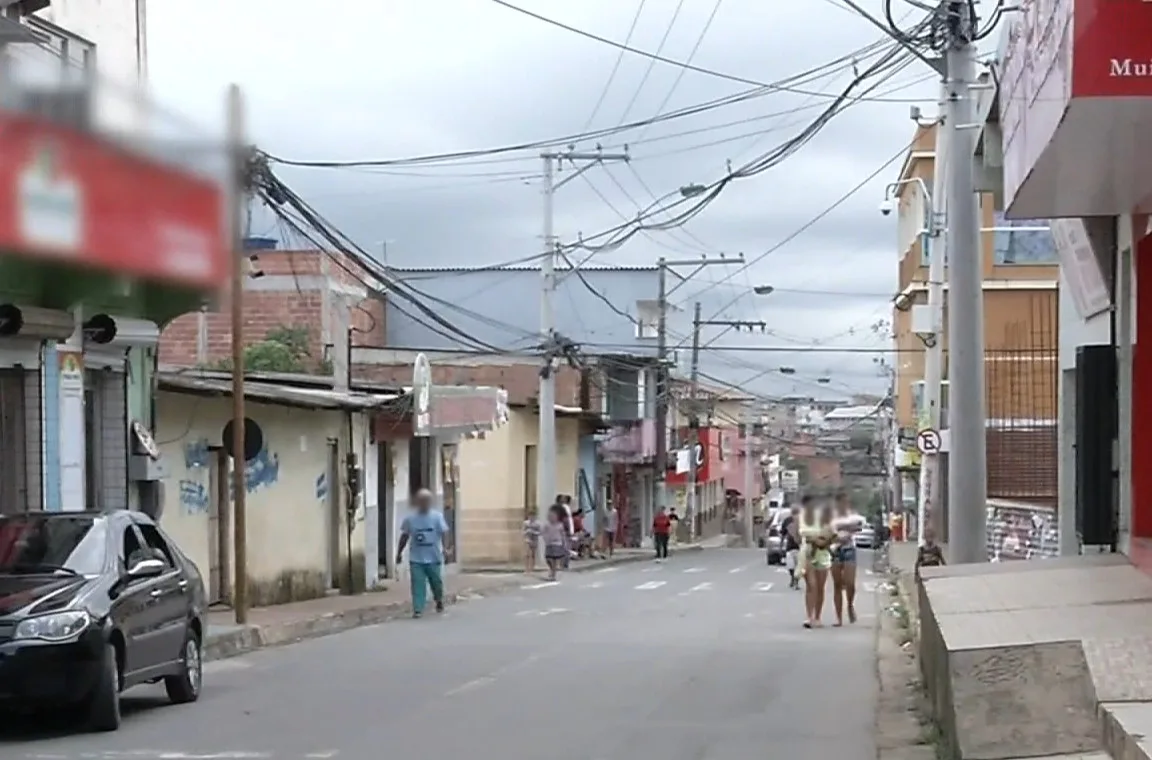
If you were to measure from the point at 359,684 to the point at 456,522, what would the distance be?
2545cm

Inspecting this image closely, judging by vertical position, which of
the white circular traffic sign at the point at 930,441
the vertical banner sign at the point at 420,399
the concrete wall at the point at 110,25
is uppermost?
the concrete wall at the point at 110,25

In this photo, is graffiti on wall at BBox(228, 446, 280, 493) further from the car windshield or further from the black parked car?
the car windshield

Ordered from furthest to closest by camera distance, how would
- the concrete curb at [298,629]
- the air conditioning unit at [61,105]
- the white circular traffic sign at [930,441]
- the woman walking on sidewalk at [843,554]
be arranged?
the white circular traffic sign at [930,441]
the woman walking on sidewalk at [843,554]
the concrete curb at [298,629]
the air conditioning unit at [61,105]

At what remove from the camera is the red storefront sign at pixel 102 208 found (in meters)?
4.55

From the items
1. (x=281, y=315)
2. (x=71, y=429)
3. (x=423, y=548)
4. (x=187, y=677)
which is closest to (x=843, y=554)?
(x=423, y=548)

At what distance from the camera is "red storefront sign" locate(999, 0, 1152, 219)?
8844mm

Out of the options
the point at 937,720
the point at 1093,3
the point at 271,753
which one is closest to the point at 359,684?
the point at 271,753

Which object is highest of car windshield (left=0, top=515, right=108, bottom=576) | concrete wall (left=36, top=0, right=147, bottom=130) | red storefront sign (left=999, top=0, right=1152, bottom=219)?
concrete wall (left=36, top=0, right=147, bottom=130)

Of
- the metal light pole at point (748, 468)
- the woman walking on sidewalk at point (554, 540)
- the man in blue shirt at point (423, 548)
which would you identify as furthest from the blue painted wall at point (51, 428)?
the metal light pole at point (748, 468)

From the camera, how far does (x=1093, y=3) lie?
884cm

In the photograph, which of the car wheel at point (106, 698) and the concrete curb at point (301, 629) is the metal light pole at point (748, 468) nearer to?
the concrete curb at point (301, 629)

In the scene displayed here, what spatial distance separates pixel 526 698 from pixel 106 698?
142 inches

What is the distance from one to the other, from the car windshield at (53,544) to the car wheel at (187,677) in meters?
1.41

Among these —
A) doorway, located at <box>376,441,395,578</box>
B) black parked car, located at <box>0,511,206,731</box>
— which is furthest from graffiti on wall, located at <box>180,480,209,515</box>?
doorway, located at <box>376,441,395,578</box>
